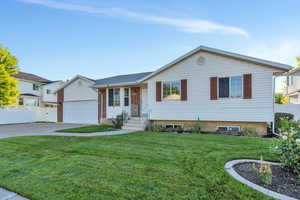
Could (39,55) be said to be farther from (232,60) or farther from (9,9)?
(232,60)

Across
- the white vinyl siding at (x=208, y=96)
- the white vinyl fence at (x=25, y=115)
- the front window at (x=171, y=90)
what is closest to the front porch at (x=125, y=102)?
the white vinyl siding at (x=208, y=96)

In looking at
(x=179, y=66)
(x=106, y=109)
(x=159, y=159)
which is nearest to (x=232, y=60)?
(x=179, y=66)

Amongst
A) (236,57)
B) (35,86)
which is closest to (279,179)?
(236,57)

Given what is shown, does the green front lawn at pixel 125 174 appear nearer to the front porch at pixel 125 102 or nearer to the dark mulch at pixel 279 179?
the dark mulch at pixel 279 179

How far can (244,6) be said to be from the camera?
9.98 meters

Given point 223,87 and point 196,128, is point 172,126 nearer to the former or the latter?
point 196,128

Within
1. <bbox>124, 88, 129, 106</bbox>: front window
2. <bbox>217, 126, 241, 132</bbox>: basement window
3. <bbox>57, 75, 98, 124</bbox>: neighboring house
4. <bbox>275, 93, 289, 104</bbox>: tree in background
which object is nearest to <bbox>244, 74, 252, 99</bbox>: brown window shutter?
<bbox>217, 126, 241, 132</bbox>: basement window

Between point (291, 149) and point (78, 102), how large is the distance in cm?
1695

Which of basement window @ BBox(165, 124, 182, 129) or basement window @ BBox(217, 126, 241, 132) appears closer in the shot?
basement window @ BBox(217, 126, 241, 132)

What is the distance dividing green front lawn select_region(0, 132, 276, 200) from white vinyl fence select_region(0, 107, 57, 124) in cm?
1587

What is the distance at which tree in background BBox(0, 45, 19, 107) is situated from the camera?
17.1 meters

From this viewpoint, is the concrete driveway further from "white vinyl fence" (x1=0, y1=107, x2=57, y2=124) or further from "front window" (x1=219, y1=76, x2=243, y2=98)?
"front window" (x1=219, y1=76, x2=243, y2=98)

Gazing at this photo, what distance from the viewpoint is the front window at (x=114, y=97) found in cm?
1386

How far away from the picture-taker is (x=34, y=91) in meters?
26.5
